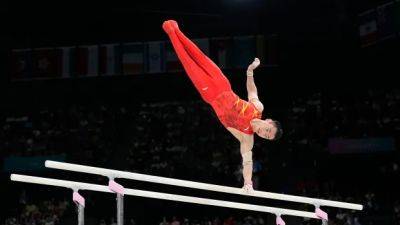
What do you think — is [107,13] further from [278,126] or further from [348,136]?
[278,126]

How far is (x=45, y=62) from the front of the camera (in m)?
20.6

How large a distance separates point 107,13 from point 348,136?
372 inches

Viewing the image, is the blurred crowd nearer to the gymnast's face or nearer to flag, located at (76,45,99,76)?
flag, located at (76,45,99,76)

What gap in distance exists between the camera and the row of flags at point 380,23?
17.0 m

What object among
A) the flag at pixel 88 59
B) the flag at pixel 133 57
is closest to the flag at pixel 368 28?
the flag at pixel 133 57

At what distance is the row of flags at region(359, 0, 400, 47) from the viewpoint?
17031 mm

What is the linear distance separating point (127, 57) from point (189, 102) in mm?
3568

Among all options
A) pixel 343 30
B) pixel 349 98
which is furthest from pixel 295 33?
pixel 349 98

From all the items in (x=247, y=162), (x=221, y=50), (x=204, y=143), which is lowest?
(x=247, y=162)

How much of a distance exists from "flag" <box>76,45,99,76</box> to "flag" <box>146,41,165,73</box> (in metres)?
1.88

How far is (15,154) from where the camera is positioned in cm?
2086

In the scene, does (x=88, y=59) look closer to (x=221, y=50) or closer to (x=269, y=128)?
(x=221, y=50)

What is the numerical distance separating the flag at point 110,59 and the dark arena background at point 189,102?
0.12 ft

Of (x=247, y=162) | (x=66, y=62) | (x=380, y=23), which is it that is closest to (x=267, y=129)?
(x=247, y=162)
